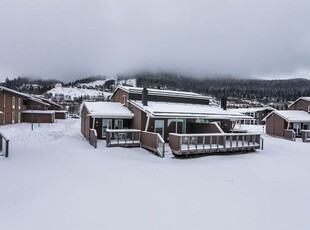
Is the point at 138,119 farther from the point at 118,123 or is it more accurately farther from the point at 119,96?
the point at 119,96

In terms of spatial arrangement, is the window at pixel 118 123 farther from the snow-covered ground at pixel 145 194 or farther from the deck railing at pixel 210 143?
the snow-covered ground at pixel 145 194

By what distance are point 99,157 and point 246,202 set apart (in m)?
9.07

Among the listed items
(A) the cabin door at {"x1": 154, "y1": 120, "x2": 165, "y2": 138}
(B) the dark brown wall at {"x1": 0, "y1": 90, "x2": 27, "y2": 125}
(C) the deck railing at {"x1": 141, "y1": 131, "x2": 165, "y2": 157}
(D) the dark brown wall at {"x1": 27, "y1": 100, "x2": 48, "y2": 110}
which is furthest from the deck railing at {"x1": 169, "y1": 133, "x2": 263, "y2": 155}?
(D) the dark brown wall at {"x1": 27, "y1": 100, "x2": 48, "y2": 110}

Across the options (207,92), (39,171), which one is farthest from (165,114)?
(207,92)


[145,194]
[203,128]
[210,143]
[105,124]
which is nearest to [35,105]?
[105,124]

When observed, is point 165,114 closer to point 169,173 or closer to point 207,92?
point 169,173

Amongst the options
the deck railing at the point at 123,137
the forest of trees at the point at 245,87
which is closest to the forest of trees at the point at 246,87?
the forest of trees at the point at 245,87

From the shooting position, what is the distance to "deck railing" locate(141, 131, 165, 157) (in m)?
17.3

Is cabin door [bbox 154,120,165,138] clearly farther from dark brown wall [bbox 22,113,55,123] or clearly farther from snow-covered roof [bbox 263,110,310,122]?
dark brown wall [bbox 22,113,55,123]

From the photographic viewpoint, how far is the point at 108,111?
22.6 m

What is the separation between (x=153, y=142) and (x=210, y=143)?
13.1 ft

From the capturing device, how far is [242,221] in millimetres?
7375

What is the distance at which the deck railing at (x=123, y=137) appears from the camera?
62.2 ft

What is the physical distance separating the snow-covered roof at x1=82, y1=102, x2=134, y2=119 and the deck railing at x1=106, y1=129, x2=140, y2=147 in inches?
81.2
